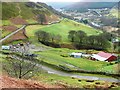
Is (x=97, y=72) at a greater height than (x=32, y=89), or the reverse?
(x=32, y=89)

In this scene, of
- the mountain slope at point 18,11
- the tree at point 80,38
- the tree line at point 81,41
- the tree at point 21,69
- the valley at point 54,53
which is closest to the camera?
the tree at point 21,69

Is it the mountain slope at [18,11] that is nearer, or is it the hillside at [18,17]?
the hillside at [18,17]

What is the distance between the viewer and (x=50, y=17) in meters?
181

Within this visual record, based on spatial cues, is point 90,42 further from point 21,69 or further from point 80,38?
point 21,69

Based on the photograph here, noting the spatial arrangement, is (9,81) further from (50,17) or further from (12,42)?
(50,17)

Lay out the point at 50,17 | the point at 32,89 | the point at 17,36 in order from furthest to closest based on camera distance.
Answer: the point at 50,17, the point at 17,36, the point at 32,89

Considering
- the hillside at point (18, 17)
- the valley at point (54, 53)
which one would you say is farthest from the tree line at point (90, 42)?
the hillside at point (18, 17)

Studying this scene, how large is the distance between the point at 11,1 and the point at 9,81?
165 m

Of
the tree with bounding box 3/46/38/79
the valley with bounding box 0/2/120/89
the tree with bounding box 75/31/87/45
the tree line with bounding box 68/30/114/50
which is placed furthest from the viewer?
the tree with bounding box 75/31/87/45

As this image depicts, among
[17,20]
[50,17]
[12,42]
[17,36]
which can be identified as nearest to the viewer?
[12,42]

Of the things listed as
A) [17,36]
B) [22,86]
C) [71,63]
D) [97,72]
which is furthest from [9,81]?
[17,36]

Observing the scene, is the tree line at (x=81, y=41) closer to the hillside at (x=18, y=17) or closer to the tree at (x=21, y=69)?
the hillside at (x=18, y=17)

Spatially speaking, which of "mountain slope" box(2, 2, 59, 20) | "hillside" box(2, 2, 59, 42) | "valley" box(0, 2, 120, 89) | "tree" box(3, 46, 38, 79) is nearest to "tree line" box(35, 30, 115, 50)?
"valley" box(0, 2, 120, 89)

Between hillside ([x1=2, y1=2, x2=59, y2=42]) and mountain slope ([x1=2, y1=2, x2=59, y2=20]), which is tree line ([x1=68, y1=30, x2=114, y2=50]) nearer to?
hillside ([x1=2, y1=2, x2=59, y2=42])
